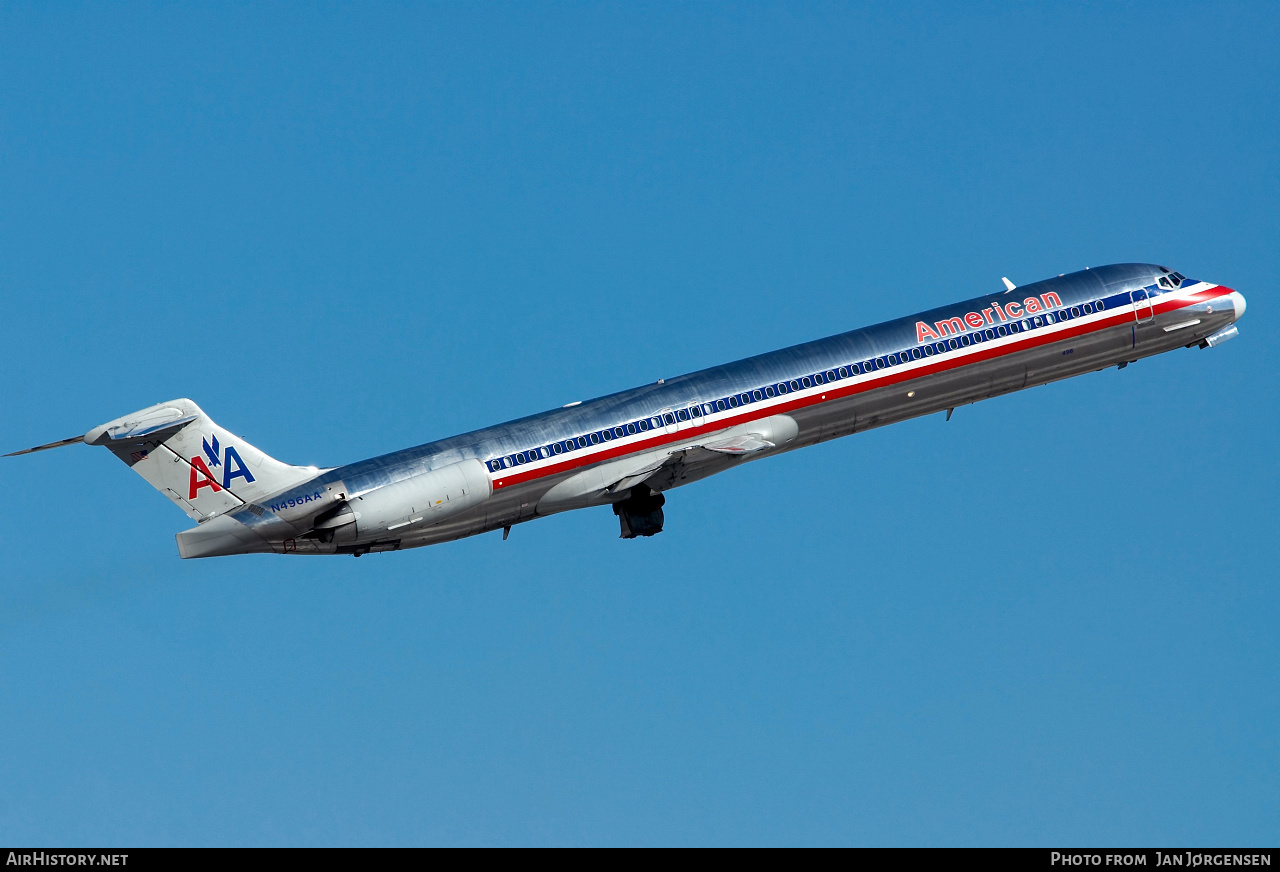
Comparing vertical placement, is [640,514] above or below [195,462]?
below

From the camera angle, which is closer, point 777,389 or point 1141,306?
point 777,389

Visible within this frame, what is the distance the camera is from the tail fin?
5606cm

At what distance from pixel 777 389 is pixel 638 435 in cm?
517

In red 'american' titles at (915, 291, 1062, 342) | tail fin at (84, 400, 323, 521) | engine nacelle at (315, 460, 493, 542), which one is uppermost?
red 'american' titles at (915, 291, 1062, 342)

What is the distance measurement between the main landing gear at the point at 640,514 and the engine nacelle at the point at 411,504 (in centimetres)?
599

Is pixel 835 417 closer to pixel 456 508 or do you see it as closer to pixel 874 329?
pixel 874 329

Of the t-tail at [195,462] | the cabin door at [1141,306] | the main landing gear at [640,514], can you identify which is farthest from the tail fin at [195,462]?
the cabin door at [1141,306]

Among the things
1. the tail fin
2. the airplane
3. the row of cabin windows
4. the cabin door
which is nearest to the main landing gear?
the airplane

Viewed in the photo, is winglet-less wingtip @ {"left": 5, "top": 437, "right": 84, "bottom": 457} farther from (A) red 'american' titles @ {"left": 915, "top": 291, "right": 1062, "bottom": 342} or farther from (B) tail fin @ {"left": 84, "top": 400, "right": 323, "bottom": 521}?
(A) red 'american' titles @ {"left": 915, "top": 291, "right": 1062, "bottom": 342}

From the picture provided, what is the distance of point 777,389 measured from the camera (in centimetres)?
5928

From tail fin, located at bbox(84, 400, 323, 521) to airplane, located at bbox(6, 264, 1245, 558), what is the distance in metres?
0.05

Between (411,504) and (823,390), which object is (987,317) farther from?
(411,504)

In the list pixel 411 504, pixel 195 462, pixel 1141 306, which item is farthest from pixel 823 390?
pixel 195 462
